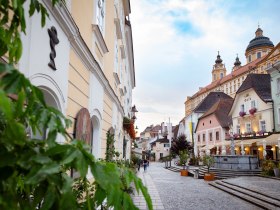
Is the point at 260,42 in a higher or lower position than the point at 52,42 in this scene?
higher

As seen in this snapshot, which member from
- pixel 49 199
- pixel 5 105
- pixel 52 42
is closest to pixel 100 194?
pixel 49 199

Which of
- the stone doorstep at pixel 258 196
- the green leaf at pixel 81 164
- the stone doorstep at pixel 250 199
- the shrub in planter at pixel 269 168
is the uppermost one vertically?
the green leaf at pixel 81 164

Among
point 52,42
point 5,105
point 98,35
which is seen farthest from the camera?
point 98,35

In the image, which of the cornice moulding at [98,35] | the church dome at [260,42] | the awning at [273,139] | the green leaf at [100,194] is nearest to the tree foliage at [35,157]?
the green leaf at [100,194]

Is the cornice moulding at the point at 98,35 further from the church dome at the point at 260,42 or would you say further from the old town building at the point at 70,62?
the church dome at the point at 260,42

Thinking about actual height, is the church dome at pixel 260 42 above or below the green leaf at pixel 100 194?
above

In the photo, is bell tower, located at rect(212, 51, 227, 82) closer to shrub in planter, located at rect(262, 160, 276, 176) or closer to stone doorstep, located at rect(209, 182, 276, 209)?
shrub in planter, located at rect(262, 160, 276, 176)

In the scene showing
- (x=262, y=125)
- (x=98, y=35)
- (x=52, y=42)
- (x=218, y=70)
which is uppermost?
(x=218, y=70)

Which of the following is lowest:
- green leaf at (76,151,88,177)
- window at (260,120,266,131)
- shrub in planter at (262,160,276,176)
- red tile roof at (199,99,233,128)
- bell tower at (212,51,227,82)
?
shrub in planter at (262,160,276,176)

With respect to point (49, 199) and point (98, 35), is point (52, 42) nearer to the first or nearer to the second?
point (49, 199)

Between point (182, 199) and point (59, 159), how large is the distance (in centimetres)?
1350

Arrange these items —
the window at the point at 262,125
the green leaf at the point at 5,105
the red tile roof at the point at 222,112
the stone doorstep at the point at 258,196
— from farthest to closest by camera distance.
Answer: the red tile roof at the point at 222,112
the window at the point at 262,125
the stone doorstep at the point at 258,196
the green leaf at the point at 5,105

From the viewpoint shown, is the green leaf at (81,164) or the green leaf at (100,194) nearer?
the green leaf at (81,164)

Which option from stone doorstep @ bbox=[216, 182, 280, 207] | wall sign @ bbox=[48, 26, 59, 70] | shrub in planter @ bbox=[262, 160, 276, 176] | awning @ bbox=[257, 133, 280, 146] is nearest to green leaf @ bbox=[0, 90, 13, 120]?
wall sign @ bbox=[48, 26, 59, 70]
